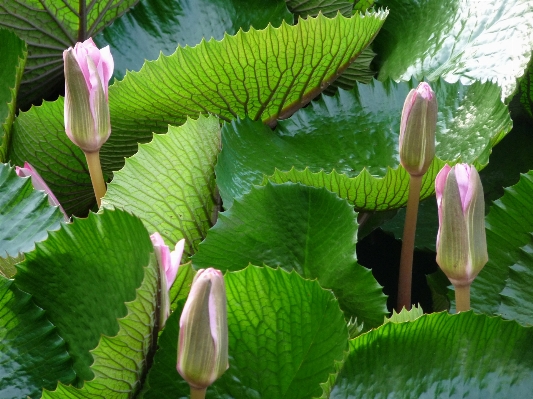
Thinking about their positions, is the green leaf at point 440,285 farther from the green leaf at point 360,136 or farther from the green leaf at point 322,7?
the green leaf at point 322,7

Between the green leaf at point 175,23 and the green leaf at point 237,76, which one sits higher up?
the green leaf at point 175,23

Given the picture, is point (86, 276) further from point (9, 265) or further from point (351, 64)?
point (351, 64)

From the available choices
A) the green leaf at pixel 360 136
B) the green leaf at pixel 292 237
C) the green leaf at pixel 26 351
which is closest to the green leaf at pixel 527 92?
the green leaf at pixel 360 136

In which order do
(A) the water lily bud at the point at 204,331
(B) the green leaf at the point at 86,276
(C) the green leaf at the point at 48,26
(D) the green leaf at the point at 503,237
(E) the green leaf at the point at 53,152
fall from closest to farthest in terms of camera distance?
1. (A) the water lily bud at the point at 204,331
2. (B) the green leaf at the point at 86,276
3. (D) the green leaf at the point at 503,237
4. (E) the green leaf at the point at 53,152
5. (C) the green leaf at the point at 48,26

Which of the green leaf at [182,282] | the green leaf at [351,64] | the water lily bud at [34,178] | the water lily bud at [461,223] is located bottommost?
the green leaf at [182,282]

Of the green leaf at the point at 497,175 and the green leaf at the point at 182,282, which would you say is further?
the green leaf at the point at 497,175

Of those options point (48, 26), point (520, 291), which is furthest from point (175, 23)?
point (520, 291)
